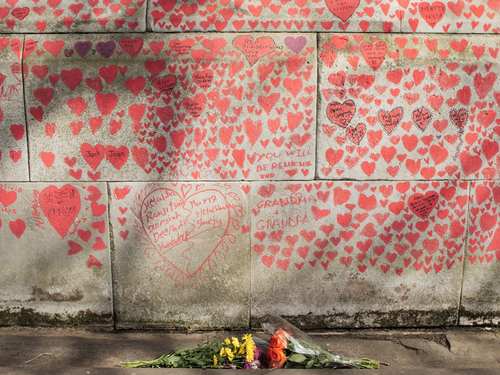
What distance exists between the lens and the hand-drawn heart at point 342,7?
2.88m

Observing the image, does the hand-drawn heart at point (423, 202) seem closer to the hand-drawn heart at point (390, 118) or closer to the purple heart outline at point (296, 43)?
the hand-drawn heart at point (390, 118)

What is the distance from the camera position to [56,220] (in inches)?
119

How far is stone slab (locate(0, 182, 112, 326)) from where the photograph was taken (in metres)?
2.99

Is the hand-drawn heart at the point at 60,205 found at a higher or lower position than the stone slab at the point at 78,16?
lower

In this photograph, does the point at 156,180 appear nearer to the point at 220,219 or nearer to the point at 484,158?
the point at 220,219

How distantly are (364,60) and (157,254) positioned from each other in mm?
2405

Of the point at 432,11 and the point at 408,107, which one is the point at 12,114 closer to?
the point at 408,107

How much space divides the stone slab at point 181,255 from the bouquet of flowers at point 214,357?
384 mm

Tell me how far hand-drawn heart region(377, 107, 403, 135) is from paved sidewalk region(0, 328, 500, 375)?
5.96 ft

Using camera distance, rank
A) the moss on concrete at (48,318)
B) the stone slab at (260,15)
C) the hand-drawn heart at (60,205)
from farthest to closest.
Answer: the moss on concrete at (48,318) → the hand-drawn heart at (60,205) → the stone slab at (260,15)

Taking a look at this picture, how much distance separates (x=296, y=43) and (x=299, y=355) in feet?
7.99

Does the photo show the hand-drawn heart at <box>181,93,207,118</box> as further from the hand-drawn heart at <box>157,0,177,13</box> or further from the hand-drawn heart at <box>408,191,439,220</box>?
the hand-drawn heart at <box>408,191,439,220</box>

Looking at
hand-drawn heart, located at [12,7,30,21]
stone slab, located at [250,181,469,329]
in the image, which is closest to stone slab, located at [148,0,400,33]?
hand-drawn heart, located at [12,7,30,21]

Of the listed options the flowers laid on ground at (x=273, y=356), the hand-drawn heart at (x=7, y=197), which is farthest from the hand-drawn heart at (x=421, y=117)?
the hand-drawn heart at (x=7, y=197)
